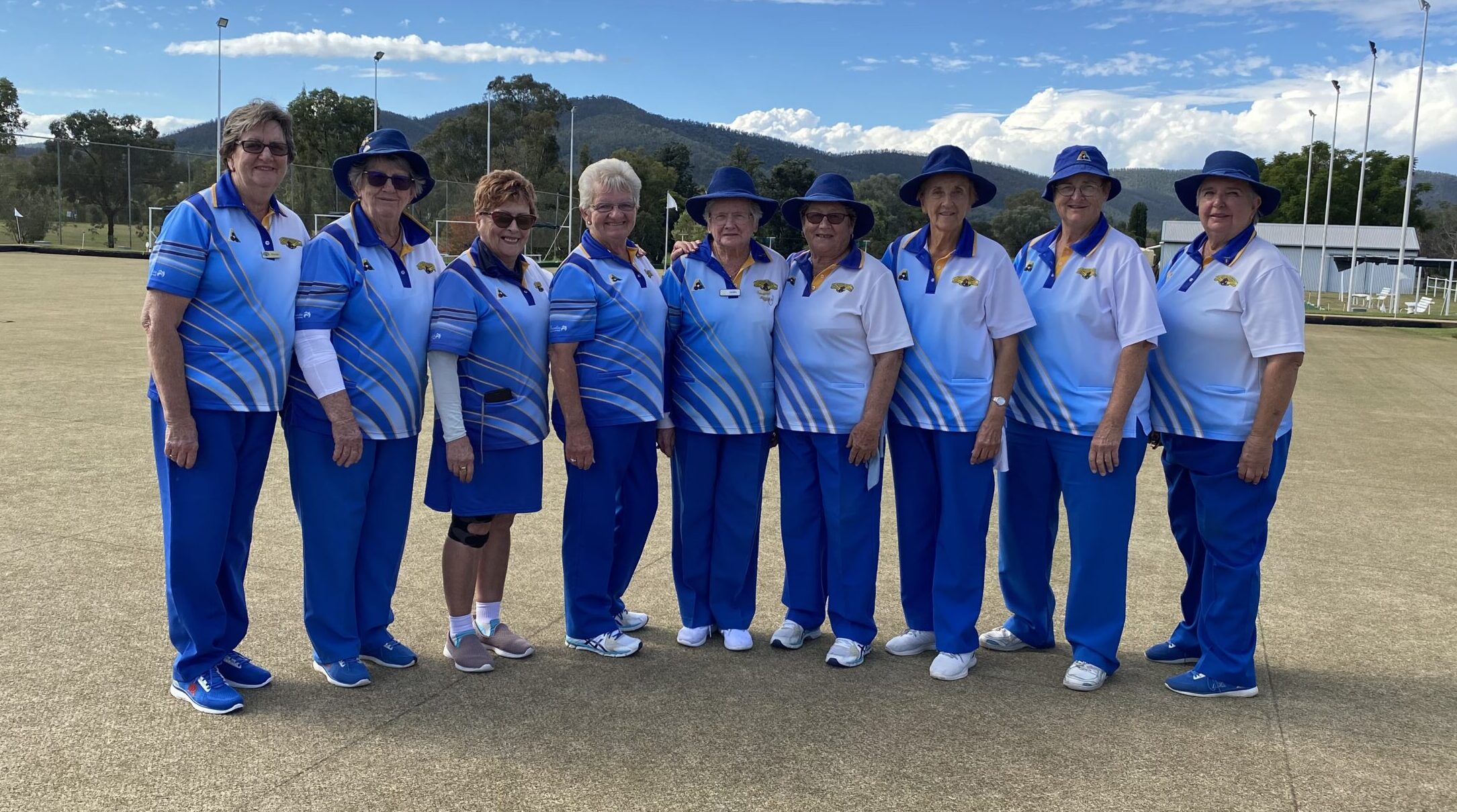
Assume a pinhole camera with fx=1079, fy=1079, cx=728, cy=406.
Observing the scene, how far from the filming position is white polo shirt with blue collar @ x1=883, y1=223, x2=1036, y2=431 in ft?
13.3

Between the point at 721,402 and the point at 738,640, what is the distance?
0.97 meters

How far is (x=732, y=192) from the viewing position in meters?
4.20

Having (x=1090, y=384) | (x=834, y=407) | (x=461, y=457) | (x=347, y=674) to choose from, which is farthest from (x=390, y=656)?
(x=1090, y=384)

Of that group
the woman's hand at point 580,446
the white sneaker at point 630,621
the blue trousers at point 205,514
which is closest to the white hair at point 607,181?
the woman's hand at point 580,446

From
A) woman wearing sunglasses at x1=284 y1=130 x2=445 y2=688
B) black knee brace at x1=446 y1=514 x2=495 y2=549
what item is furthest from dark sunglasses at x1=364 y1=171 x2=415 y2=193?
black knee brace at x1=446 y1=514 x2=495 y2=549

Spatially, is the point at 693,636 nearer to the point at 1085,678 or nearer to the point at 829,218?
the point at 1085,678

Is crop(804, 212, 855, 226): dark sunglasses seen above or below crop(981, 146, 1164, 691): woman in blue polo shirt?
above

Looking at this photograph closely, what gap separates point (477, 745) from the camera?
3.38m

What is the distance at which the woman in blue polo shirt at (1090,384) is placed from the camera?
12.9 ft

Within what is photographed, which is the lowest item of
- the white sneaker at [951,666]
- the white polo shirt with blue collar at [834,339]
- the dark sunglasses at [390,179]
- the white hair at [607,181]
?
the white sneaker at [951,666]

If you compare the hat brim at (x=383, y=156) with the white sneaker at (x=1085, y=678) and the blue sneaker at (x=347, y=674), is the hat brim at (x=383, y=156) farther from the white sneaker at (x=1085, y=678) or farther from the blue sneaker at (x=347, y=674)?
the white sneaker at (x=1085, y=678)

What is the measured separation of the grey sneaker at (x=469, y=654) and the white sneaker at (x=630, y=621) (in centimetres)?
65

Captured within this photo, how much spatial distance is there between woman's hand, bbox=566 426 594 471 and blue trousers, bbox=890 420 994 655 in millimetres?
1224

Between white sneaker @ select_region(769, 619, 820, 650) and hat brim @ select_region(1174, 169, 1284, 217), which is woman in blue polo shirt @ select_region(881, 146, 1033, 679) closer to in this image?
white sneaker @ select_region(769, 619, 820, 650)
